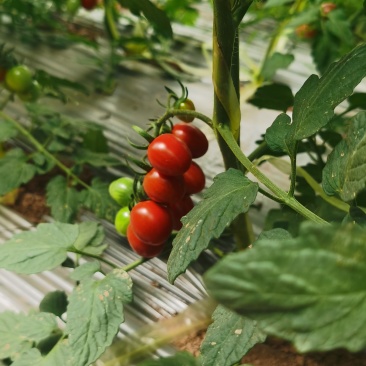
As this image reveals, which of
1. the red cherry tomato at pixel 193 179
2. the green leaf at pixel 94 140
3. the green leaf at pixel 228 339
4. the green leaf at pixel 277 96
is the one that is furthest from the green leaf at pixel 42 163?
the green leaf at pixel 228 339

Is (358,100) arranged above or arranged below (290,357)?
above

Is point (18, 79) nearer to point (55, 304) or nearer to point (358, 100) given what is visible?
point (55, 304)

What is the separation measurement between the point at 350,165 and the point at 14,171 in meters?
0.66

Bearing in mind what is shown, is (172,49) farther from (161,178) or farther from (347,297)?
(347,297)

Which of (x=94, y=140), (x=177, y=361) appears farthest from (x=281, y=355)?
(x=94, y=140)

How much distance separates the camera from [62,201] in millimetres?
911

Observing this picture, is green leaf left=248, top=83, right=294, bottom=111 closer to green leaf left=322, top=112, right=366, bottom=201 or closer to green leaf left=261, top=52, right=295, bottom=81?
green leaf left=322, top=112, right=366, bottom=201

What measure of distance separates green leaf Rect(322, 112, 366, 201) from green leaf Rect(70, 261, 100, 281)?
1.10 feet

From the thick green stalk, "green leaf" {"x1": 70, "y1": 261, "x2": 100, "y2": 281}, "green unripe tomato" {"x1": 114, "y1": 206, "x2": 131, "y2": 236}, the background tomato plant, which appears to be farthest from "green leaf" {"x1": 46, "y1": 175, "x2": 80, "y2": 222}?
the thick green stalk

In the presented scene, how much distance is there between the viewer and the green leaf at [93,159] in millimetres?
992

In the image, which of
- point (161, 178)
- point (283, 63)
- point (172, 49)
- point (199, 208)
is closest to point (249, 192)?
point (199, 208)

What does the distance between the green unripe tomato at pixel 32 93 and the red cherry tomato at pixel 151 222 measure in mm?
487

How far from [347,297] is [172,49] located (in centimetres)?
152

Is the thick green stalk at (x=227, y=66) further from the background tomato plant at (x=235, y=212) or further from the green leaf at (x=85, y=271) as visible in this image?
the green leaf at (x=85, y=271)
